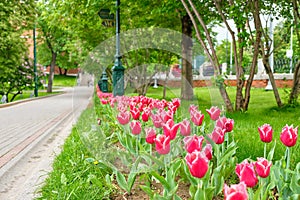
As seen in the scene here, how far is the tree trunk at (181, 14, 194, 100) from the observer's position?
14.5 meters

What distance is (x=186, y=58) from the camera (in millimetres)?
14727

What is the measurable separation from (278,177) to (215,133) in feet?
1.59

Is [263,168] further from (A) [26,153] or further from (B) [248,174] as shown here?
(A) [26,153]

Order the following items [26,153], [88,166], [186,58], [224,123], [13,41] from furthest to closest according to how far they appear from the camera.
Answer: [13,41]
[186,58]
[26,153]
[88,166]
[224,123]

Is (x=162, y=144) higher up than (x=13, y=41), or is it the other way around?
(x=13, y=41)

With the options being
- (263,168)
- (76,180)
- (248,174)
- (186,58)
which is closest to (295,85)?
(186,58)

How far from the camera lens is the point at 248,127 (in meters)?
6.57

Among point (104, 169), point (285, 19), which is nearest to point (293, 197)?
point (104, 169)

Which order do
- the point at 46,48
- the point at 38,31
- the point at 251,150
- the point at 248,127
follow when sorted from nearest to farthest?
the point at 251,150, the point at 248,127, the point at 38,31, the point at 46,48

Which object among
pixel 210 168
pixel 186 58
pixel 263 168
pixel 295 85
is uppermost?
pixel 186 58

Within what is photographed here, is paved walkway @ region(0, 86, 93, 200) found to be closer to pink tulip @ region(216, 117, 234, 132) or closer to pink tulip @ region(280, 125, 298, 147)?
pink tulip @ region(216, 117, 234, 132)

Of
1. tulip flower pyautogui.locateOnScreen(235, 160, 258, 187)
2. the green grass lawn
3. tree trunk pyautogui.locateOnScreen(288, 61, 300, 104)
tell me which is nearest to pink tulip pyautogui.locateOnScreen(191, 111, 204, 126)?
the green grass lawn

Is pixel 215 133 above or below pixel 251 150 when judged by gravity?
above

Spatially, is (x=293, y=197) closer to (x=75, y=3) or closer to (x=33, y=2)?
(x=75, y=3)
